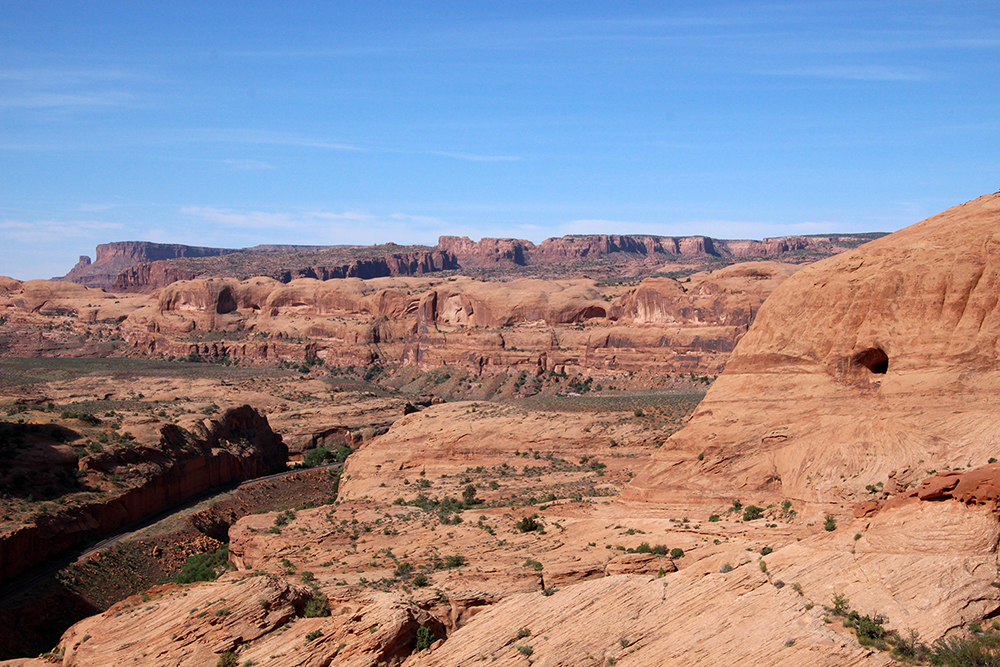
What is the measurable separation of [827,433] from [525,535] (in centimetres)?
1048

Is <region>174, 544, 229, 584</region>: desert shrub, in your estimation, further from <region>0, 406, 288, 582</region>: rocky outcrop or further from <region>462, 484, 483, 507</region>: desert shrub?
<region>462, 484, 483, 507</region>: desert shrub

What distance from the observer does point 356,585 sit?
25.6 metres

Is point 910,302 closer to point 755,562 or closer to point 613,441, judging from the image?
point 755,562

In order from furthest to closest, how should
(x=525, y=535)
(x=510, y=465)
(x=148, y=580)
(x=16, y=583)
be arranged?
(x=510, y=465)
(x=148, y=580)
(x=16, y=583)
(x=525, y=535)

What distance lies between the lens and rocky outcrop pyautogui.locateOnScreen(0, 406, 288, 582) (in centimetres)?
3903

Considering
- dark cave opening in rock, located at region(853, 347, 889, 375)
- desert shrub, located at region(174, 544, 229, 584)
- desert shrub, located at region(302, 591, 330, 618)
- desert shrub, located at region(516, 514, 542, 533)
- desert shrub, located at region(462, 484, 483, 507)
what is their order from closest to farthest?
desert shrub, located at region(302, 591, 330, 618), dark cave opening in rock, located at region(853, 347, 889, 375), desert shrub, located at region(516, 514, 542, 533), desert shrub, located at region(462, 484, 483, 507), desert shrub, located at region(174, 544, 229, 584)

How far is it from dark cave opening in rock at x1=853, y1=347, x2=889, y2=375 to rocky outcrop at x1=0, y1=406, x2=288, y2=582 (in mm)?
34200

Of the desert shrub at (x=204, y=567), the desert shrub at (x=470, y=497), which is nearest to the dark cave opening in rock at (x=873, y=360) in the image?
the desert shrub at (x=470, y=497)

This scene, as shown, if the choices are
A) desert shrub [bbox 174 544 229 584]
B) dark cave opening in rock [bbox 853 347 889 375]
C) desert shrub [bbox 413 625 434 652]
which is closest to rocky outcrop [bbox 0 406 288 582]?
desert shrub [bbox 174 544 229 584]

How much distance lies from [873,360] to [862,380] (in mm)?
709

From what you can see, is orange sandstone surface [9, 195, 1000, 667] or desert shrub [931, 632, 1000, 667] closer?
desert shrub [931, 632, 1000, 667]

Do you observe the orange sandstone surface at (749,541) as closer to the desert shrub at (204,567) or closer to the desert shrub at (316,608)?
the desert shrub at (316,608)

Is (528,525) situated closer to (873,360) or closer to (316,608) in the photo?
(316,608)

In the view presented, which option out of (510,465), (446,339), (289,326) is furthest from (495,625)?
(289,326)
